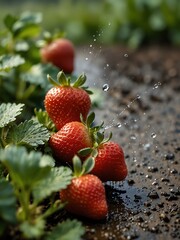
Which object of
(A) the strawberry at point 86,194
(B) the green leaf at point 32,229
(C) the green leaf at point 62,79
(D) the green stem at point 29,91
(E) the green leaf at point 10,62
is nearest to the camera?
(B) the green leaf at point 32,229

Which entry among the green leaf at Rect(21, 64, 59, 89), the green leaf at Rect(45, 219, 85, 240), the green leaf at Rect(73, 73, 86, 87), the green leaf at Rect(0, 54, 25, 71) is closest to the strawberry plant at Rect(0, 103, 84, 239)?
the green leaf at Rect(45, 219, 85, 240)

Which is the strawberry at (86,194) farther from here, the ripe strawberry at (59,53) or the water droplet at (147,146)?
the ripe strawberry at (59,53)

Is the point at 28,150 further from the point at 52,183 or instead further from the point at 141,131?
the point at 141,131

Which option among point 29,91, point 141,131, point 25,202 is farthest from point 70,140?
point 29,91

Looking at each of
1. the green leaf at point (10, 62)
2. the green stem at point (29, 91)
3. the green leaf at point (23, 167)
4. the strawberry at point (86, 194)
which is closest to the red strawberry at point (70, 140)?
the strawberry at point (86, 194)

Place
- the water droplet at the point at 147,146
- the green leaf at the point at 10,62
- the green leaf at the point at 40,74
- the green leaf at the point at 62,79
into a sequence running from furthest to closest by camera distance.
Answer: the green leaf at the point at 40,74 → the water droplet at the point at 147,146 → the green leaf at the point at 10,62 → the green leaf at the point at 62,79

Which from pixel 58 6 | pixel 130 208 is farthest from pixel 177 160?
pixel 58 6

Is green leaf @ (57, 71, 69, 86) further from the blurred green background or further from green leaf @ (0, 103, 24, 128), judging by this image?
the blurred green background
